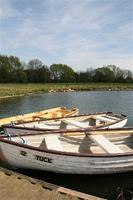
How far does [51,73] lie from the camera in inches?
4412

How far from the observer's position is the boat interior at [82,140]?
12.2 meters

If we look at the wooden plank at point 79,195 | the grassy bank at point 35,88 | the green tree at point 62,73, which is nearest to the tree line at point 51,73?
the green tree at point 62,73

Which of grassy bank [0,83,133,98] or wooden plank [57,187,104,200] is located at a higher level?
wooden plank [57,187,104,200]

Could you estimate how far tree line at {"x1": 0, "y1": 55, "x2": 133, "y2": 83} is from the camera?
100256 millimetres

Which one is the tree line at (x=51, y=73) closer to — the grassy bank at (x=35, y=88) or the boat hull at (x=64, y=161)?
the grassy bank at (x=35, y=88)

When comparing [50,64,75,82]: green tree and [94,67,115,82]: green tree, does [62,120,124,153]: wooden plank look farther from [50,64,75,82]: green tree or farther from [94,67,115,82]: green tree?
[94,67,115,82]: green tree

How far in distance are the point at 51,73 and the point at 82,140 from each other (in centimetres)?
10000

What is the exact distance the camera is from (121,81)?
365ft

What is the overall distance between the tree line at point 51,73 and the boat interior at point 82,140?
8769cm

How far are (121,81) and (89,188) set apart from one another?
102854mm

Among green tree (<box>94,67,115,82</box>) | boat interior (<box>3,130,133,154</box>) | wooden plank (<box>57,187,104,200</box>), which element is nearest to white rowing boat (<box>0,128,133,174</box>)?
boat interior (<box>3,130,133,154</box>)

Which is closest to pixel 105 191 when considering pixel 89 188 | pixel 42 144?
pixel 89 188

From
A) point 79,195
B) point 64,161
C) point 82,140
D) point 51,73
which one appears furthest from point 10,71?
point 79,195

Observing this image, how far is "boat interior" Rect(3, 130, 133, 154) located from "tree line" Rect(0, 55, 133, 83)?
87693 millimetres
